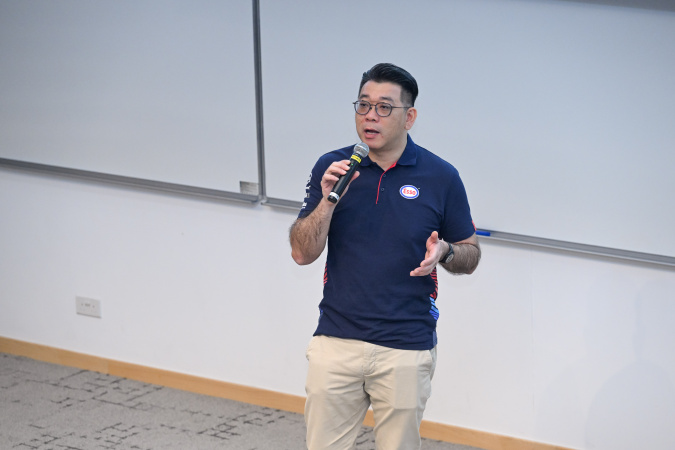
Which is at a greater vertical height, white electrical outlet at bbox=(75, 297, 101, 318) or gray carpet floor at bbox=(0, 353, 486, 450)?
white electrical outlet at bbox=(75, 297, 101, 318)

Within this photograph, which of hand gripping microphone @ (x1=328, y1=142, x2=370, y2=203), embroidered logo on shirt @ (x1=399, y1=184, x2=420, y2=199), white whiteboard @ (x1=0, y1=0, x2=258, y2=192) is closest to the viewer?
hand gripping microphone @ (x1=328, y1=142, x2=370, y2=203)

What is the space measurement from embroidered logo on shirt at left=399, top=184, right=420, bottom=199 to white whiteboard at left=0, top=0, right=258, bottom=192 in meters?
1.65

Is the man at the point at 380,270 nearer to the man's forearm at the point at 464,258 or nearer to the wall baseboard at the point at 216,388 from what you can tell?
the man's forearm at the point at 464,258

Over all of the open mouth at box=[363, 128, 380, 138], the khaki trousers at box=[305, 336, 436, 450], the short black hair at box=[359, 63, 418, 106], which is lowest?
the khaki trousers at box=[305, 336, 436, 450]

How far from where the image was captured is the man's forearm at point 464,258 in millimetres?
2473

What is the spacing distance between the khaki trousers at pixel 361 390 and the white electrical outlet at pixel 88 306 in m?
2.37

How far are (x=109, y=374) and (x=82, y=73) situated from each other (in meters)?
1.63

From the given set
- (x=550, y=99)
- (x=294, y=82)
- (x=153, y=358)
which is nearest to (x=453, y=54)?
(x=550, y=99)

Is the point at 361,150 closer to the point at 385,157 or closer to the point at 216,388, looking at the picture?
the point at 385,157

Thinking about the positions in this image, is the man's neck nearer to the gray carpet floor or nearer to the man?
the man

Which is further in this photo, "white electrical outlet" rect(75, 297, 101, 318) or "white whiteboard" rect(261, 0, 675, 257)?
"white electrical outlet" rect(75, 297, 101, 318)

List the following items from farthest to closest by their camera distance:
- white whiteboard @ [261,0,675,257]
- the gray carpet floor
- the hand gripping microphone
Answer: the gray carpet floor
white whiteboard @ [261,0,675,257]
the hand gripping microphone

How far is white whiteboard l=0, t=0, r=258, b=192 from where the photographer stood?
3.98 meters

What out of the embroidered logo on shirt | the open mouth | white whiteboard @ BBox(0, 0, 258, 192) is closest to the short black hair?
the open mouth
